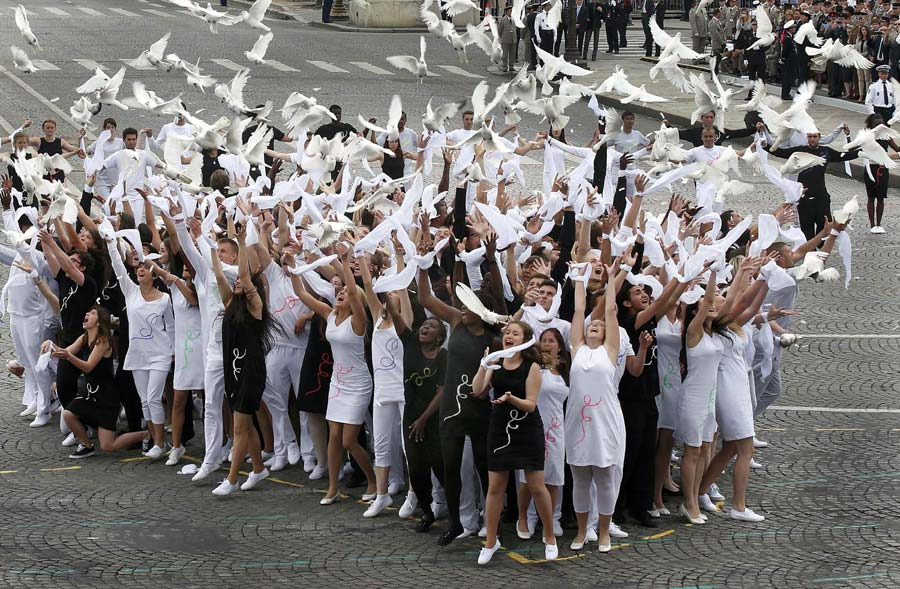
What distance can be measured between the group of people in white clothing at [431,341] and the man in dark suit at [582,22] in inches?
1039

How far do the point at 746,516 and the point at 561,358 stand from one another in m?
1.69

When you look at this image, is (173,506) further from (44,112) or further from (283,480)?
(44,112)

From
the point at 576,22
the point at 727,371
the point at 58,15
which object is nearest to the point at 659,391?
the point at 727,371

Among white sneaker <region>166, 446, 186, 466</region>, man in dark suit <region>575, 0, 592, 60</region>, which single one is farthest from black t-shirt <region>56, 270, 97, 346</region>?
man in dark suit <region>575, 0, 592, 60</region>

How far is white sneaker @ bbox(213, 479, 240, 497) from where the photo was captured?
10.3 meters

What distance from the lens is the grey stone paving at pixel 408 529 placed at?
28.3ft

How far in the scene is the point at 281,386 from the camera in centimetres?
1091

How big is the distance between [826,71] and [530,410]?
24807mm

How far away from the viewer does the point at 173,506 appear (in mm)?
10031

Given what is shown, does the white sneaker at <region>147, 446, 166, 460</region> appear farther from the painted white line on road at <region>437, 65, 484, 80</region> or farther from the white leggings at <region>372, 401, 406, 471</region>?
the painted white line on road at <region>437, 65, 484, 80</region>

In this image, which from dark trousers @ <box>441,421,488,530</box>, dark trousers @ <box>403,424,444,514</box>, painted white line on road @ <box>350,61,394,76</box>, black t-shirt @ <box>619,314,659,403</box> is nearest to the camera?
dark trousers @ <box>441,421,488,530</box>

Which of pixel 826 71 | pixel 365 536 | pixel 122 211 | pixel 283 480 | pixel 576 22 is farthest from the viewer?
pixel 576 22

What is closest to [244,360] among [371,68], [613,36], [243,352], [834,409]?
[243,352]

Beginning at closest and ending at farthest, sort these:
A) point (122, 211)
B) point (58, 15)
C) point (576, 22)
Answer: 1. point (122, 211)
2. point (576, 22)
3. point (58, 15)
